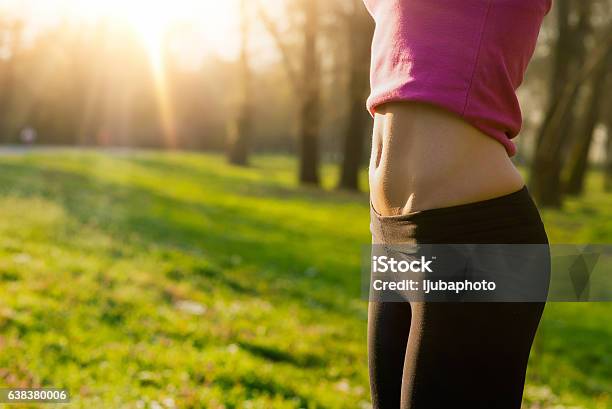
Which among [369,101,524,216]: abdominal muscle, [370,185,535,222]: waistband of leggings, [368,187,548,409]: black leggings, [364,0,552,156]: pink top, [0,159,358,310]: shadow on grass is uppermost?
[364,0,552,156]: pink top

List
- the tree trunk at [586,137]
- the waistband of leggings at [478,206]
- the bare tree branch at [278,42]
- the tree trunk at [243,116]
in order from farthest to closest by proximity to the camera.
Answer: the tree trunk at [243,116]
the tree trunk at [586,137]
the bare tree branch at [278,42]
the waistband of leggings at [478,206]

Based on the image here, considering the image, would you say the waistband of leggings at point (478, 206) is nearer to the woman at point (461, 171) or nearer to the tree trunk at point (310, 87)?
the woman at point (461, 171)

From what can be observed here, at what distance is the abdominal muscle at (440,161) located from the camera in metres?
1.68

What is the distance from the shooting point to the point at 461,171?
168 centimetres

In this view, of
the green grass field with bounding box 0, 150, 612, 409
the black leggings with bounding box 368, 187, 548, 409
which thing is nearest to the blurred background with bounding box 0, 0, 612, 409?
the green grass field with bounding box 0, 150, 612, 409

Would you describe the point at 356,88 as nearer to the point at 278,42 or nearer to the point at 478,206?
the point at 278,42

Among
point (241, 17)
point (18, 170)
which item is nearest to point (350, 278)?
point (18, 170)

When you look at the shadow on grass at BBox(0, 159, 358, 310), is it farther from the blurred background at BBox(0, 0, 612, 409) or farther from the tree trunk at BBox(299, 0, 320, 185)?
the tree trunk at BBox(299, 0, 320, 185)

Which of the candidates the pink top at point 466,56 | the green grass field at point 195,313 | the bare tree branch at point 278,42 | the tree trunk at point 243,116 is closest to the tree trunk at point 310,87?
the bare tree branch at point 278,42

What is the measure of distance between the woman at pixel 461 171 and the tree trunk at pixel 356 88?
18740mm

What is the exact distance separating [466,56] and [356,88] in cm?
2047

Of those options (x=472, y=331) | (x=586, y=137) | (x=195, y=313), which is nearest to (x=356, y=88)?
(x=586, y=137)

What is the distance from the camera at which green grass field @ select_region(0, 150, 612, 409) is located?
4.89m

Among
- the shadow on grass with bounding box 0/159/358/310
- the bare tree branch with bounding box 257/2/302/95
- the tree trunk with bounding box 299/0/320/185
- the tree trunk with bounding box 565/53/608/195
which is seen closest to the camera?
the shadow on grass with bounding box 0/159/358/310
